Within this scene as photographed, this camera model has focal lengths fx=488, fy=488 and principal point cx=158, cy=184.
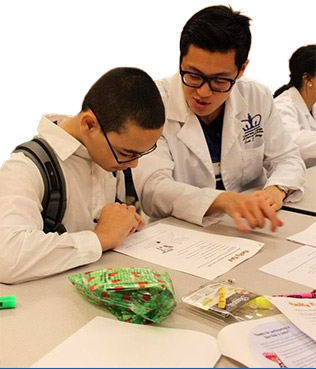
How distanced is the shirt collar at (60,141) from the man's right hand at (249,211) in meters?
0.43

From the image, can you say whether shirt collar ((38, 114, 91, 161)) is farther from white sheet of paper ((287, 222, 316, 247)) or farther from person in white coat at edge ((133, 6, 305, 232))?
white sheet of paper ((287, 222, 316, 247))

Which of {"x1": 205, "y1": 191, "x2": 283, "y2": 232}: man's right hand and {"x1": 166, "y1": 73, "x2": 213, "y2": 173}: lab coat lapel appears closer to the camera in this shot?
{"x1": 205, "y1": 191, "x2": 283, "y2": 232}: man's right hand

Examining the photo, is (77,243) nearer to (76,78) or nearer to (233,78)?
(233,78)

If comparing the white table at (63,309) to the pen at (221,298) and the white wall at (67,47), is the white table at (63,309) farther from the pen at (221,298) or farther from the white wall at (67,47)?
the white wall at (67,47)

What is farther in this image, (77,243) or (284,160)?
(284,160)

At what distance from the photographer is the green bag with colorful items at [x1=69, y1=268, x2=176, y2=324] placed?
33.5 inches

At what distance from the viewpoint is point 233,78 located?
1534 mm

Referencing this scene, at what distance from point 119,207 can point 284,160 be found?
2.75ft

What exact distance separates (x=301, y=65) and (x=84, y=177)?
182cm

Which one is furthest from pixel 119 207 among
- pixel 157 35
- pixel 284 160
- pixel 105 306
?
pixel 157 35

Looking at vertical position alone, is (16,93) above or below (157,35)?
below

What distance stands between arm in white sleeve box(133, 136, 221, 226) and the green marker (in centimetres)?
63

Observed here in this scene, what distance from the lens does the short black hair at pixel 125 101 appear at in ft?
3.67

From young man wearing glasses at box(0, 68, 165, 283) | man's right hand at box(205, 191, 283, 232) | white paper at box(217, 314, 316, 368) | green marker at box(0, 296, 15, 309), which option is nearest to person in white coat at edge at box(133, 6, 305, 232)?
man's right hand at box(205, 191, 283, 232)
